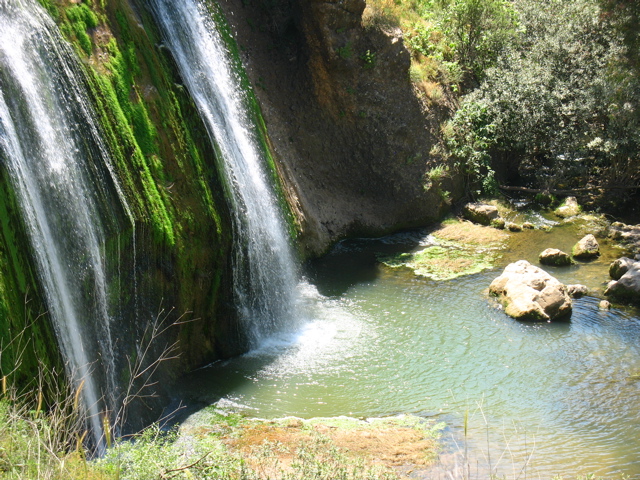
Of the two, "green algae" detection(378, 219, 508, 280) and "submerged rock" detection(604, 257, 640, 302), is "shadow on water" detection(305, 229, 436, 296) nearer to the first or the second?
"green algae" detection(378, 219, 508, 280)

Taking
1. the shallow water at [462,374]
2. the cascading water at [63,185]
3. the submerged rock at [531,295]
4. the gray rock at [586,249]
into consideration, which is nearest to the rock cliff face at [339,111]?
the shallow water at [462,374]

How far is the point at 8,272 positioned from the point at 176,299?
2953 millimetres

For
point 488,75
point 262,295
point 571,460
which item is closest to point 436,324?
point 262,295

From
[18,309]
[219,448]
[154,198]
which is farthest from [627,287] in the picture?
[18,309]

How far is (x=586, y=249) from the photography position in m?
13.6

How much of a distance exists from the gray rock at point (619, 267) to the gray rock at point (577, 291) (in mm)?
859

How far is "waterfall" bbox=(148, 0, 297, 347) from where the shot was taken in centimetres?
1019

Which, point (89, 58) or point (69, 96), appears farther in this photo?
point (89, 58)

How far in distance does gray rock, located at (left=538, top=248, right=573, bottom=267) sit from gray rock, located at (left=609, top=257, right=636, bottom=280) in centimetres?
90

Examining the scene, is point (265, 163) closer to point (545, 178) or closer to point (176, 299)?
point (176, 299)

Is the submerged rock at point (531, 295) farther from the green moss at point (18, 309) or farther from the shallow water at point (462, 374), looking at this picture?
the green moss at point (18, 309)

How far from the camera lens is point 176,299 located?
901 cm

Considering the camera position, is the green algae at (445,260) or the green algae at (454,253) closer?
the green algae at (445,260)

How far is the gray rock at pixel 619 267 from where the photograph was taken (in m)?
12.3
